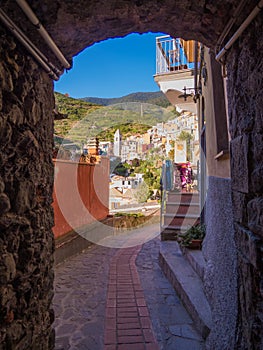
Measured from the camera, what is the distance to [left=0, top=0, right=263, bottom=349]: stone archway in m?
1.35

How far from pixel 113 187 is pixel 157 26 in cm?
1353

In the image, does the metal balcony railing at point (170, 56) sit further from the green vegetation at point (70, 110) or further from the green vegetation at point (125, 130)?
the green vegetation at point (125, 130)

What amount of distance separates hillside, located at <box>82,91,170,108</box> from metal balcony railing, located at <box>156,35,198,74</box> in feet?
15.0

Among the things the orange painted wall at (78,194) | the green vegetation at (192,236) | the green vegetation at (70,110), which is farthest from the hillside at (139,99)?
the green vegetation at (192,236)

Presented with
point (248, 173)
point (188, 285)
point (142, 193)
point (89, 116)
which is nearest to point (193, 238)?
point (188, 285)

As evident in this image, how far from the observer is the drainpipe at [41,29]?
50.0 inches

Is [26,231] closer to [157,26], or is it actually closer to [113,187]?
[157,26]

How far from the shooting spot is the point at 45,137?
1.94 metres

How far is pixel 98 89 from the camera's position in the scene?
21.0 m

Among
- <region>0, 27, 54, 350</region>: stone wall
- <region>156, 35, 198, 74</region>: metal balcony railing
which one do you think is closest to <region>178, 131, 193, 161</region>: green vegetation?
<region>156, 35, 198, 74</region>: metal balcony railing

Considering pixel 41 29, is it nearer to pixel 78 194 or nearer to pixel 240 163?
pixel 240 163

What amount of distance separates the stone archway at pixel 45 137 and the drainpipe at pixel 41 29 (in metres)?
0.06

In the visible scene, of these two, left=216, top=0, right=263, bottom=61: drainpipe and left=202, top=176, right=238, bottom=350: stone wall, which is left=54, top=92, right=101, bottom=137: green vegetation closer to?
left=202, top=176, right=238, bottom=350: stone wall

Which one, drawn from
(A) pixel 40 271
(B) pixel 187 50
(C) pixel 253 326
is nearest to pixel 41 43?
(A) pixel 40 271
